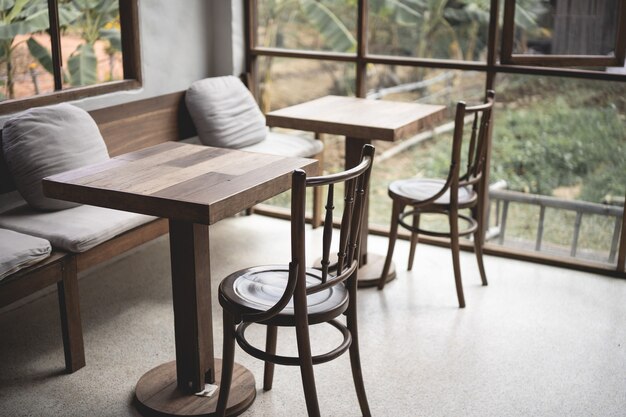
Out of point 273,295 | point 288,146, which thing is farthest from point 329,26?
point 273,295

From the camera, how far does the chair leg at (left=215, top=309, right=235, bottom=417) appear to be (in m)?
2.43

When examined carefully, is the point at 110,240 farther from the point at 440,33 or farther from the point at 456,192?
the point at 440,33

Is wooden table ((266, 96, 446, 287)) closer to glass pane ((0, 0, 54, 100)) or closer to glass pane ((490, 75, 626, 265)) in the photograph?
glass pane ((490, 75, 626, 265))

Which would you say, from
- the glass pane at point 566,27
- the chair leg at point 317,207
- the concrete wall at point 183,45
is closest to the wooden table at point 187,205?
the concrete wall at point 183,45

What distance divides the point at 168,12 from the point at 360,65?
1129 mm

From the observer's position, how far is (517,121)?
17.6ft

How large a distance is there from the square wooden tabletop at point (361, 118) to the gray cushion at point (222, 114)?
537mm

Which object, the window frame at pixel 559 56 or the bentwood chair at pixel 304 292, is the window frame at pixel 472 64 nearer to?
the window frame at pixel 559 56

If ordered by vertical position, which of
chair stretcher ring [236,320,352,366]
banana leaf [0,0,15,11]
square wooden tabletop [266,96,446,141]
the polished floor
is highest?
banana leaf [0,0,15,11]

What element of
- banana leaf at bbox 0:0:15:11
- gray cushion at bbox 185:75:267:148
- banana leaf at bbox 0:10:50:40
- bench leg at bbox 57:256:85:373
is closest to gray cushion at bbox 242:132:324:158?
gray cushion at bbox 185:75:267:148

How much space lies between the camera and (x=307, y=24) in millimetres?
6055

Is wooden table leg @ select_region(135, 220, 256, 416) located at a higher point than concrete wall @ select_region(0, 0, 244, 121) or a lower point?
lower

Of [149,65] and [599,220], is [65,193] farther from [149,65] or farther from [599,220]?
Result: [599,220]

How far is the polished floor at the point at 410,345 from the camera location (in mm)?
2816
